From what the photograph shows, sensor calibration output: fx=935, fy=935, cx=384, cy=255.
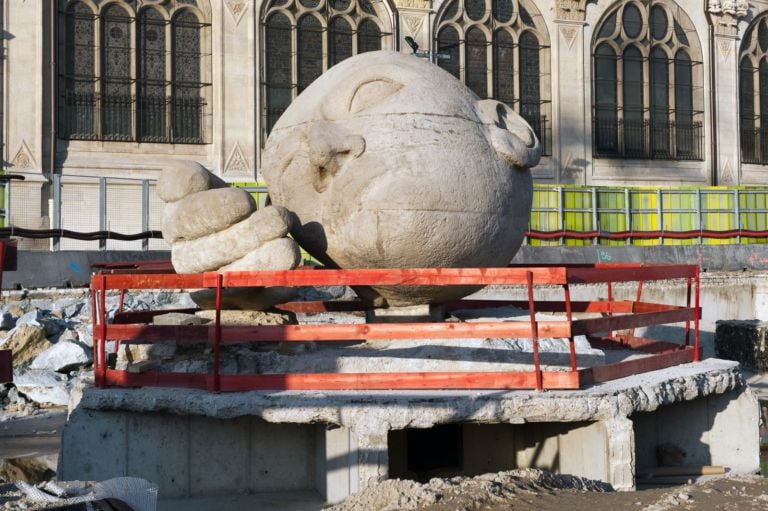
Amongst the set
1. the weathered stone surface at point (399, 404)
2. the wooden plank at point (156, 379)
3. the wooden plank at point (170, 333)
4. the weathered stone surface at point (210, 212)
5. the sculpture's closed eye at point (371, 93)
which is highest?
the sculpture's closed eye at point (371, 93)

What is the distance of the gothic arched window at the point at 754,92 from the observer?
34.8 meters

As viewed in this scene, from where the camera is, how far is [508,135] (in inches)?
309

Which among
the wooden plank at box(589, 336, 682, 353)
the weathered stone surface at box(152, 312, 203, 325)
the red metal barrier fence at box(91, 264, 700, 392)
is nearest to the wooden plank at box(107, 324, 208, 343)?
the red metal barrier fence at box(91, 264, 700, 392)

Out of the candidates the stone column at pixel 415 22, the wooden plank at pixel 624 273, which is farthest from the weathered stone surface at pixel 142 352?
the stone column at pixel 415 22

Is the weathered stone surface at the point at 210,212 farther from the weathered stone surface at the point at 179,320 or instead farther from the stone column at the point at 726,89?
the stone column at the point at 726,89

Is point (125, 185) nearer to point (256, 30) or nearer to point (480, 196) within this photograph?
point (256, 30)

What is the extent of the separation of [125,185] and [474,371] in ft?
58.1

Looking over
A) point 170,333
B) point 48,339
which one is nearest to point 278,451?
point 170,333

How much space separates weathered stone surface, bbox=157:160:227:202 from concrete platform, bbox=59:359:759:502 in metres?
1.84

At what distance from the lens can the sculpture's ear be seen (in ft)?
25.5

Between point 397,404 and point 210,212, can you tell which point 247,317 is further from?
point 397,404

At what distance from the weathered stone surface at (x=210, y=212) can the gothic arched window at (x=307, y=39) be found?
20.1 metres

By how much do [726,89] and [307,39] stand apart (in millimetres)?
15639

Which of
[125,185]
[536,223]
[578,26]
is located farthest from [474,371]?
[578,26]
